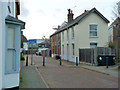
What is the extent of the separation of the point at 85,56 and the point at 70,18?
1268 centimetres

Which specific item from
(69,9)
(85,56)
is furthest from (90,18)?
(69,9)

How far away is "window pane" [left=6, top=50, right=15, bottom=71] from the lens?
753cm

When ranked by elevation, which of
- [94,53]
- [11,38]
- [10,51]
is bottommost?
[94,53]

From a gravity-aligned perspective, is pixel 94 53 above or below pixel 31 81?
above

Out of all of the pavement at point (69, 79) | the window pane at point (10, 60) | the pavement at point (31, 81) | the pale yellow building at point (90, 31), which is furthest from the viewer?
the pale yellow building at point (90, 31)

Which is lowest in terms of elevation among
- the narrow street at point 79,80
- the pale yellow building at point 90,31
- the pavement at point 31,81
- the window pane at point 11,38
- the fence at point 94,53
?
the narrow street at point 79,80

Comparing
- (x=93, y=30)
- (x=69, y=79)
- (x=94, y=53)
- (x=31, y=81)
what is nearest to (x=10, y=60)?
(x=31, y=81)

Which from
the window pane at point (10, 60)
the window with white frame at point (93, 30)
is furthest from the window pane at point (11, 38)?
the window with white frame at point (93, 30)

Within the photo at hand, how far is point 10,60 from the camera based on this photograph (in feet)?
25.1

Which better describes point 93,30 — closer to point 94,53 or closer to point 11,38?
point 94,53

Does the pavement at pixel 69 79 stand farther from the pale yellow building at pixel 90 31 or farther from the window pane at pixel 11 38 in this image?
the pale yellow building at pixel 90 31

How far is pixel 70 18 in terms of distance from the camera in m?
33.1

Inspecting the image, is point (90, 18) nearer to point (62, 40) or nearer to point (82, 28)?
point (82, 28)

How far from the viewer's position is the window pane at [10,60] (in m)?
7.53
